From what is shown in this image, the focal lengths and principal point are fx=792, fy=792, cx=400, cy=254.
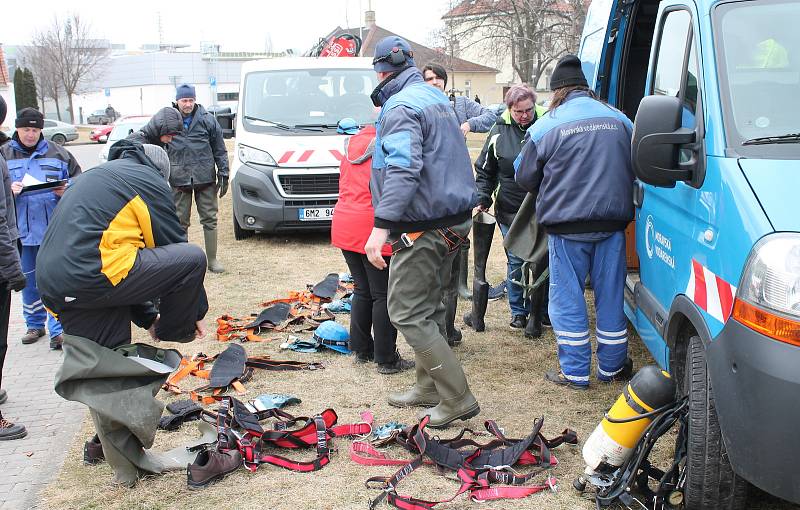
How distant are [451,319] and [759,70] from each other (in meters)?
3.23

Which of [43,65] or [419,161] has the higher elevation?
[43,65]

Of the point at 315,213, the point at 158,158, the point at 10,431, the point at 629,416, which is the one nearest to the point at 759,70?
the point at 629,416

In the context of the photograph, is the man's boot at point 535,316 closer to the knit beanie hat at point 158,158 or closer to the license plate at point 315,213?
the knit beanie hat at point 158,158

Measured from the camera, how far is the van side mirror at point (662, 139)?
136 inches

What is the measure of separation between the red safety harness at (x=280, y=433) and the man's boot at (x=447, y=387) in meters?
0.43

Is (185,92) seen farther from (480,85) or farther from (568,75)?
(480,85)

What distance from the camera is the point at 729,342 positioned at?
9.50 feet

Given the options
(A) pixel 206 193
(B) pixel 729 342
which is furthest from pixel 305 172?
(B) pixel 729 342

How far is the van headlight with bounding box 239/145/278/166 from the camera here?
10047 mm

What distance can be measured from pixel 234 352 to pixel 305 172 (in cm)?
447

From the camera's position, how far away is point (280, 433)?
4355 mm

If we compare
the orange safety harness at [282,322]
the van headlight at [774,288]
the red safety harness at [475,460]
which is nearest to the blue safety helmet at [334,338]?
the orange safety harness at [282,322]

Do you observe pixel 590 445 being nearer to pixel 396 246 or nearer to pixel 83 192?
pixel 396 246

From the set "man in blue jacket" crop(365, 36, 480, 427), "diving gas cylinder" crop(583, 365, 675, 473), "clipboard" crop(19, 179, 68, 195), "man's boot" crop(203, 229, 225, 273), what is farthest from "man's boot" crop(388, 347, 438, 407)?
"man's boot" crop(203, 229, 225, 273)
